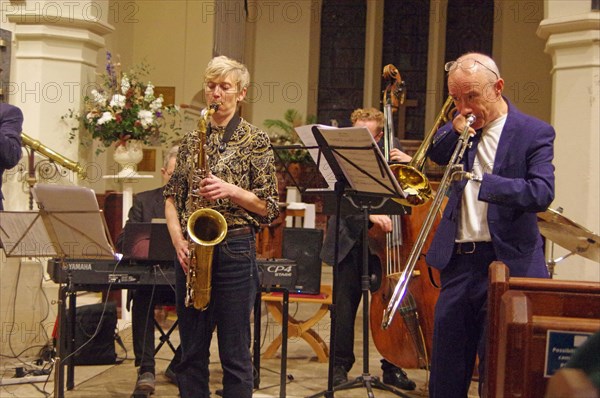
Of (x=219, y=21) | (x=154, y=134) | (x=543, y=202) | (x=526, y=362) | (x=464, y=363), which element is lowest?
(x=464, y=363)

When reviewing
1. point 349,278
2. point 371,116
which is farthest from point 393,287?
point 371,116

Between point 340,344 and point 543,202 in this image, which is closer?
point 543,202

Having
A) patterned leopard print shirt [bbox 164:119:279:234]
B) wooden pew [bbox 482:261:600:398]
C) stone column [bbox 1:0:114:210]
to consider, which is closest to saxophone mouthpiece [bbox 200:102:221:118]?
patterned leopard print shirt [bbox 164:119:279:234]

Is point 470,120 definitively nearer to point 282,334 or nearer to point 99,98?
point 282,334

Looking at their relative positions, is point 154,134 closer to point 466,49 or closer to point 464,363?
point 464,363

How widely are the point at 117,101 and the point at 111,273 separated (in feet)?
7.93

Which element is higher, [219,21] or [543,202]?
[219,21]

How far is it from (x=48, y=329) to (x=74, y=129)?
1712 mm

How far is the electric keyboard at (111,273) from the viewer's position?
4.64 metres

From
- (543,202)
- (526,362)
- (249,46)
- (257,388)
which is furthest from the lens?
(249,46)

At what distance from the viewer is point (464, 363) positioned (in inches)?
122

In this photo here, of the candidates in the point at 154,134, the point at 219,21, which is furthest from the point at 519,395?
the point at 219,21

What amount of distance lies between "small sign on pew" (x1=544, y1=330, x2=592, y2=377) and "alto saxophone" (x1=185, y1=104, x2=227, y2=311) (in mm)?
1719

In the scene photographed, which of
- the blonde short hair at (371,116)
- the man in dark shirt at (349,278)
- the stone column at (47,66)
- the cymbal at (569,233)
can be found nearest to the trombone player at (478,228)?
the cymbal at (569,233)
